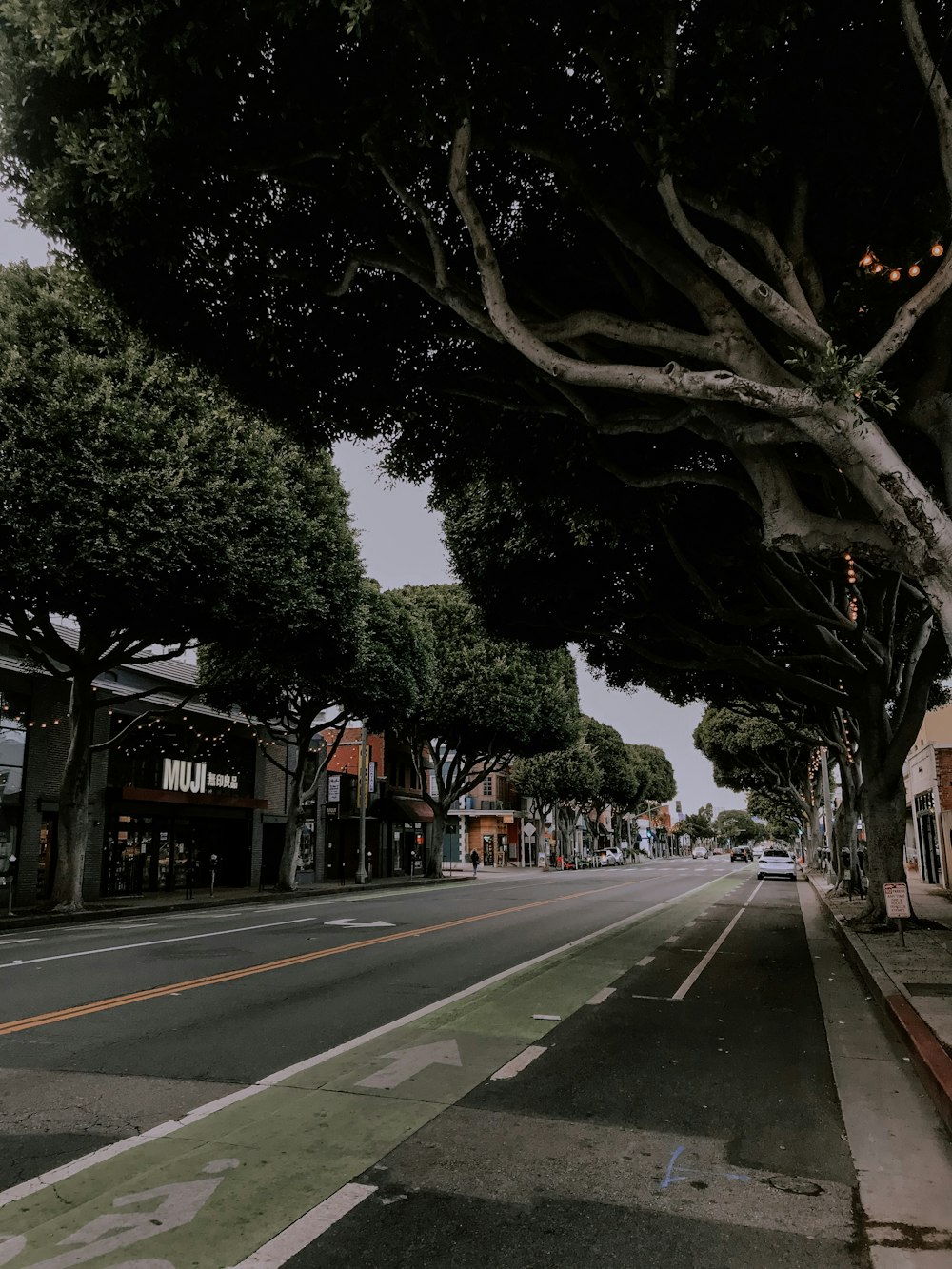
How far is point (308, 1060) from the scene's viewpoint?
705 cm

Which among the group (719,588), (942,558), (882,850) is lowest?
(882,850)

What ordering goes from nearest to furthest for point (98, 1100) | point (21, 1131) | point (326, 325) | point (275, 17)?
point (21, 1131) → point (98, 1100) → point (275, 17) → point (326, 325)

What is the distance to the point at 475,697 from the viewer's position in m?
38.4

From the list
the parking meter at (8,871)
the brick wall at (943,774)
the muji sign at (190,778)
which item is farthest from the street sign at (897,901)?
the muji sign at (190,778)

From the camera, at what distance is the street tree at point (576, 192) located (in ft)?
21.6

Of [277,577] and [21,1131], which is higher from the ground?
[277,577]

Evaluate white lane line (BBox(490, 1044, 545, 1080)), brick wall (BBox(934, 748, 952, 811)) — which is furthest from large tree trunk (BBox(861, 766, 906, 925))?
brick wall (BBox(934, 748, 952, 811))

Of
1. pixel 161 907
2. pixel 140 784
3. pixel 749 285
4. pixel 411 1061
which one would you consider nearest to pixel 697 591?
pixel 749 285

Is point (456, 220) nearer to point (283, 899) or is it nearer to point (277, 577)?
point (277, 577)

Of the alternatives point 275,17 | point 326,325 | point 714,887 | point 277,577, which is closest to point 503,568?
point 277,577

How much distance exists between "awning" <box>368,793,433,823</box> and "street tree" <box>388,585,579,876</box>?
239 cm

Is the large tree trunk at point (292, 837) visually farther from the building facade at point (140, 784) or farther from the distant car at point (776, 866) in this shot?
the distant car at point (776, 866)

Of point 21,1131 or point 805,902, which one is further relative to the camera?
point 805,902

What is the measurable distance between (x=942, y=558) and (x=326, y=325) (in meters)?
6.99
